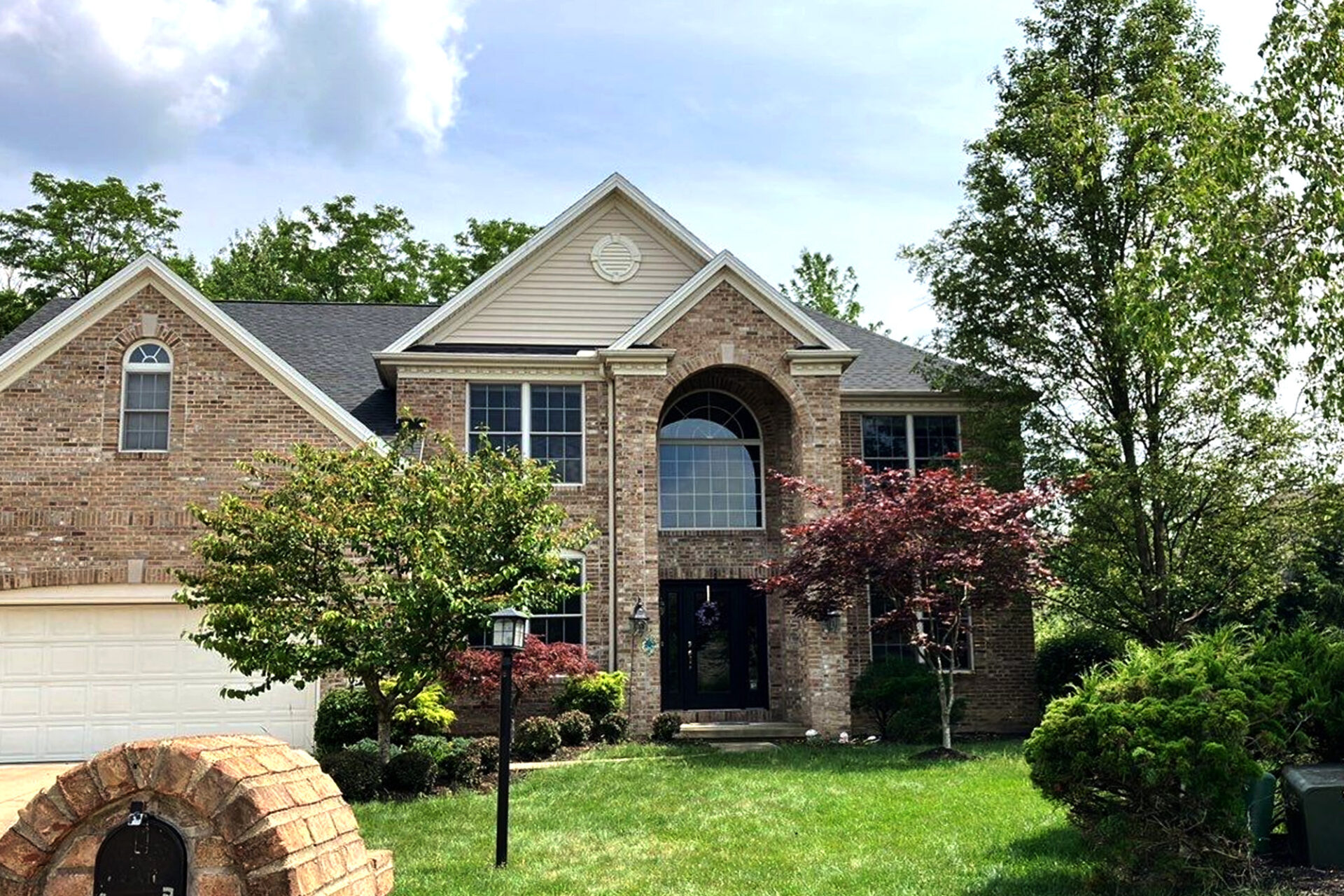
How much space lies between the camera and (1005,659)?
20078 mm

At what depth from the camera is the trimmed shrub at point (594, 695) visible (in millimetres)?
17641

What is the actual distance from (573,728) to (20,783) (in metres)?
7.02

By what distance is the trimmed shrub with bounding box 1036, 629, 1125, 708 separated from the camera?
64.6 feet

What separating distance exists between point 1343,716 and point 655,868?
198 inches

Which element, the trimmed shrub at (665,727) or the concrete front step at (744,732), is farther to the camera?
the concrete front step at (744,732)

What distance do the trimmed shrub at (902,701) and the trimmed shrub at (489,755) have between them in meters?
6.34

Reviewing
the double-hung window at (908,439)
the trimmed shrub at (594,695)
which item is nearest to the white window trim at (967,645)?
the double-hung window at (908,439)

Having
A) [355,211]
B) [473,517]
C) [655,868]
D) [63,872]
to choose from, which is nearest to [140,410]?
[473,517]

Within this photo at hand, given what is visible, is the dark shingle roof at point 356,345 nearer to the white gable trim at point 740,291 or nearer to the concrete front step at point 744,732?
the white gable trim at point 740,291

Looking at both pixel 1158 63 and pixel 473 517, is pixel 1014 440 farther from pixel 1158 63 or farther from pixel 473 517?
pixel 473 517

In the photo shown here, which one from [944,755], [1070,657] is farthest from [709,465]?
[944,755]

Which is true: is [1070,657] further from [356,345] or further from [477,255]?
[477,255]

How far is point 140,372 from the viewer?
1756 cm

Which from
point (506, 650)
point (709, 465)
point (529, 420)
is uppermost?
point (529, 420)
